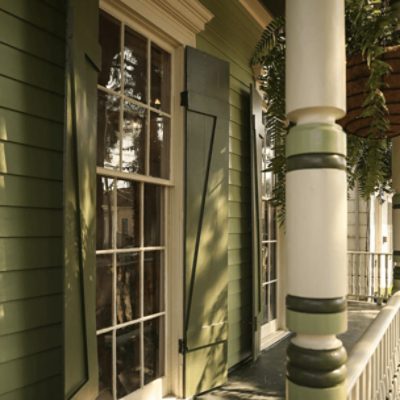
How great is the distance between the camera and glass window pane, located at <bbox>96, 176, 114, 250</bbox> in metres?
2.00

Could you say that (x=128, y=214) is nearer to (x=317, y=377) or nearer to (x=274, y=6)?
(x=317, y=377)

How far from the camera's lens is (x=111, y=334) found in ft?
6.72

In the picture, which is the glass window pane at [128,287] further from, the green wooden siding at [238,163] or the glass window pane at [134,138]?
the green wooden siding at [238,163]

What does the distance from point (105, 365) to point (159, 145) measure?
1224 mm

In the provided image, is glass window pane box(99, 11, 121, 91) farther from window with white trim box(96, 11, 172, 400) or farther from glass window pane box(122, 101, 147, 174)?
glass window pane box(122, 101, 147, 174)

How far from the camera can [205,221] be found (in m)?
2.60

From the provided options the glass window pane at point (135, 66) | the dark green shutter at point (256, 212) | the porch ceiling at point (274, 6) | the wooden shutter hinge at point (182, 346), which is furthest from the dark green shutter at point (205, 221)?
the porch ceiling at point (274, 6)

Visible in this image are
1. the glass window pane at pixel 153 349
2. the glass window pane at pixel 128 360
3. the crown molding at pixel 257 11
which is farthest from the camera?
the crown molding at pixel 257 11

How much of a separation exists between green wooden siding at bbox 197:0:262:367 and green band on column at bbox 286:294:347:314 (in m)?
2.04

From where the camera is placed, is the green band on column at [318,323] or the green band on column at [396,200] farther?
the green band on column at [396,200]

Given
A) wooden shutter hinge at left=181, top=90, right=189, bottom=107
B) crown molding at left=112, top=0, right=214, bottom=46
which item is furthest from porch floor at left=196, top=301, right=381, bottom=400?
crown molding at left=112, top=0, right=214, bottom=46

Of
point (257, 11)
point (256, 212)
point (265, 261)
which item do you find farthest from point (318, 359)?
point (257, 11)

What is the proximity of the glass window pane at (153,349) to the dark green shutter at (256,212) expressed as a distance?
98cm

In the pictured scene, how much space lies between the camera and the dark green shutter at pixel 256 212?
3.21 m
